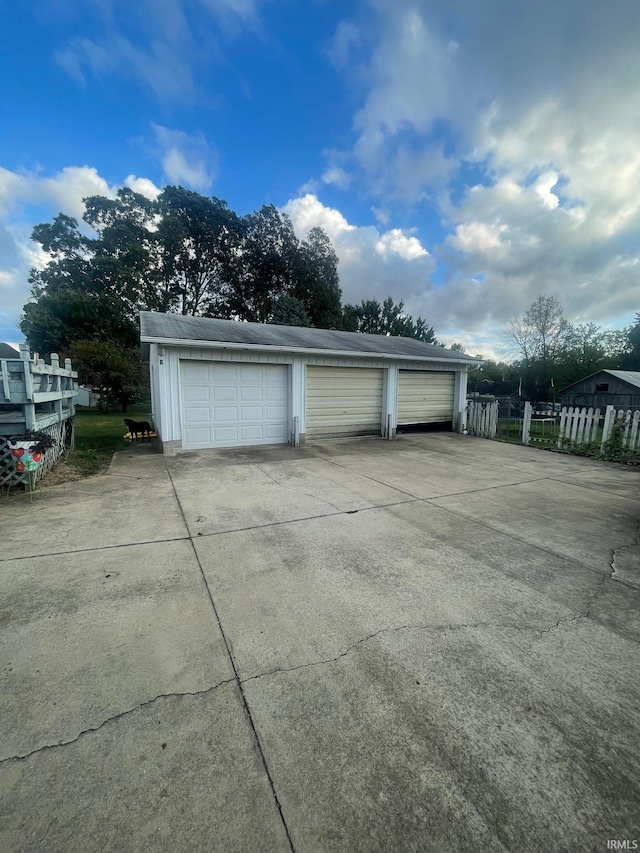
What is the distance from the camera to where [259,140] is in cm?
1330

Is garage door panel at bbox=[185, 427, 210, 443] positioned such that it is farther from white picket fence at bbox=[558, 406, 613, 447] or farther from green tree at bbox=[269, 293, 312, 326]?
green tree at bbox=[269, 293, 312, 326]

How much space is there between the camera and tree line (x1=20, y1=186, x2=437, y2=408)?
67.8ft

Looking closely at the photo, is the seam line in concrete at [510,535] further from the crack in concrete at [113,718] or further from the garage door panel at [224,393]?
the garage door panel at [224,393]

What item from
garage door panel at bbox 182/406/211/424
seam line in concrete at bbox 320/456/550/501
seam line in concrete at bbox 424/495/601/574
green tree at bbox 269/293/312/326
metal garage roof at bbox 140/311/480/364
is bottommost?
seam line in concrete at bbox 424/495/601/574

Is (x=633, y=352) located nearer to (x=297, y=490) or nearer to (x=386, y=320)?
(x=386, y=320)

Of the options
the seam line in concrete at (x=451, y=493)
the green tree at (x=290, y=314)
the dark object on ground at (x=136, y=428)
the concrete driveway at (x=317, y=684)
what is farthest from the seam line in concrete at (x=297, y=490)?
the green tree at (x=290, y=314)

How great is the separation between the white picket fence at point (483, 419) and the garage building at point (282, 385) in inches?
12.1

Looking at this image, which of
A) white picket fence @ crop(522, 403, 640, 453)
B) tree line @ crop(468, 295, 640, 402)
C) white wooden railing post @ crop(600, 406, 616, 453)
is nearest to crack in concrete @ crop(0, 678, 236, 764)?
white picket fence @ crop(522, 403, 640, 453)

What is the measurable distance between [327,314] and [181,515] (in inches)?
955

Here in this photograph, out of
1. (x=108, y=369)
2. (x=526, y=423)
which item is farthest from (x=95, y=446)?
(x=526, y=423)

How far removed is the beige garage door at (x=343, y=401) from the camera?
9156 millimetres

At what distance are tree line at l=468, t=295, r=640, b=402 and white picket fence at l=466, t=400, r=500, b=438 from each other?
17.4m

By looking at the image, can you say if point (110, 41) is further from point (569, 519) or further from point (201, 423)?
point (569, 519)

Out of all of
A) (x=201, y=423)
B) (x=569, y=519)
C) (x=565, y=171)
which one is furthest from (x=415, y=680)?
(x=565, y=171)
